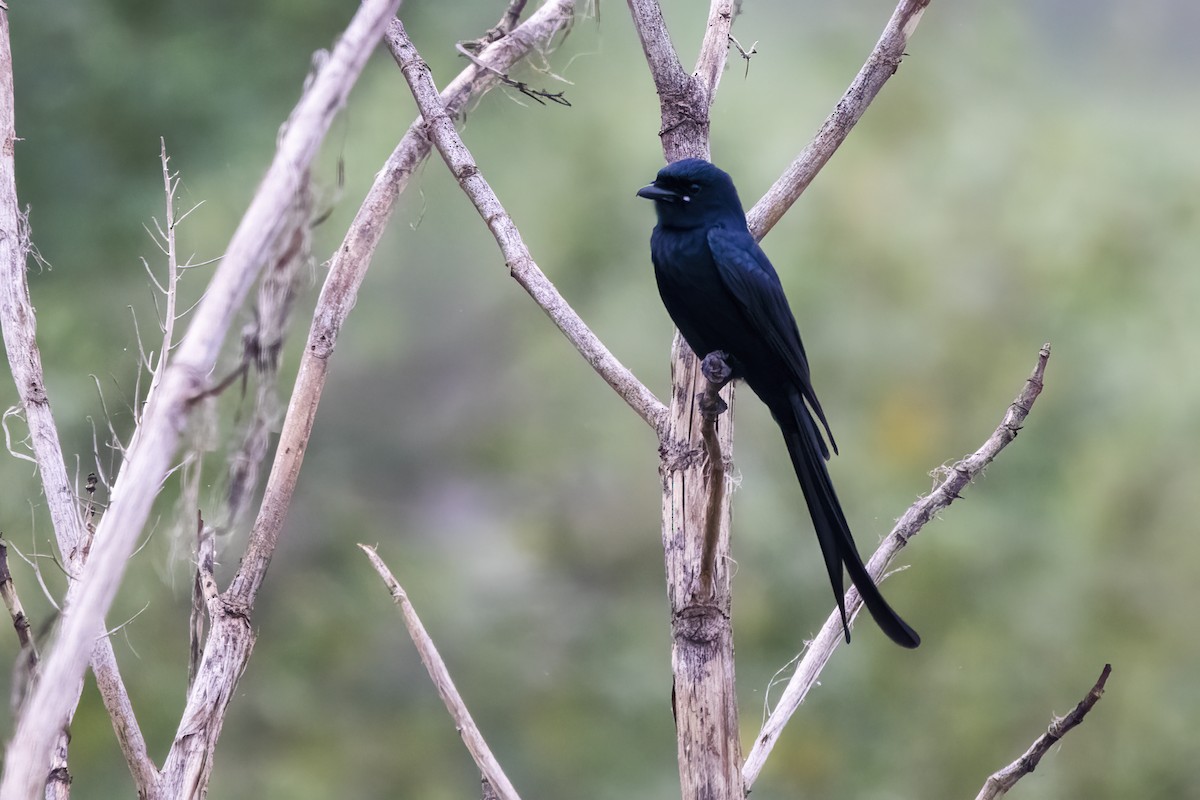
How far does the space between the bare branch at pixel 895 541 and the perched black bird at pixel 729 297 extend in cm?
14

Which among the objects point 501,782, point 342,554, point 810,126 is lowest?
point 501,782

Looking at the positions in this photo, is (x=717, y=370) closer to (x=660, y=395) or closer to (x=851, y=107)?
(x=851, y=107)

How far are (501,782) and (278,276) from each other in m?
1.03

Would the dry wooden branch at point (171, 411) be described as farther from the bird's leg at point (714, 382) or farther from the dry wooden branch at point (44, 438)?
the bird's leg at point (714, 382)

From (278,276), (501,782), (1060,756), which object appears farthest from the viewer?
(1060,756)

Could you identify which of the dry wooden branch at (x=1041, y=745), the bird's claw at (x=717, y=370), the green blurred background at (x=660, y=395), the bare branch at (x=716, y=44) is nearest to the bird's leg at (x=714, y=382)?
the bird's claw at (x=717, y=370)

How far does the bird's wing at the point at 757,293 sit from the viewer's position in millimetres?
1860

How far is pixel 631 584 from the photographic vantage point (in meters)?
4.75

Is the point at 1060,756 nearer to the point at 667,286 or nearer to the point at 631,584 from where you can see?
the point at 631,584

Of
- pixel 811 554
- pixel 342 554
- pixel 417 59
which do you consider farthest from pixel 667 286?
pixel 342 554

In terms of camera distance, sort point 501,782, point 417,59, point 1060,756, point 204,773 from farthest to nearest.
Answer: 1. point 1060,756
2. point 417,59
3. point 501,782
4. point 204,773

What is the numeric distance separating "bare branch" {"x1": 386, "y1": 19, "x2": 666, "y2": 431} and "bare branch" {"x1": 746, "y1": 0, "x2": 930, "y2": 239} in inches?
15.0

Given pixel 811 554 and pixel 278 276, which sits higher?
pixel 811 554

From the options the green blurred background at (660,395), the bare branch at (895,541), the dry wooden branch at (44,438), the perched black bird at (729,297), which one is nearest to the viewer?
the dry wooden branch at (44,438)
